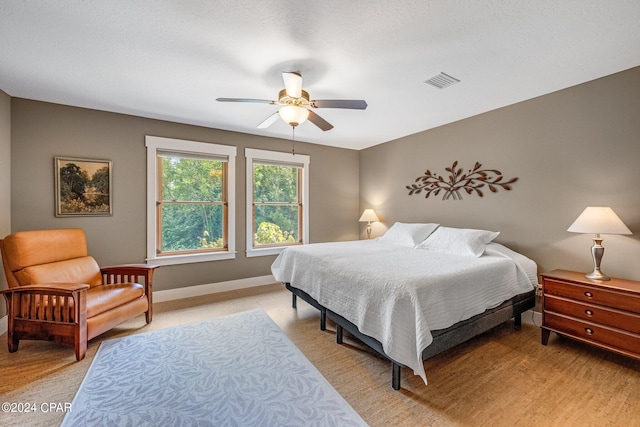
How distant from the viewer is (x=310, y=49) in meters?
2.11

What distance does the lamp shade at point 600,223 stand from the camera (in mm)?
2260

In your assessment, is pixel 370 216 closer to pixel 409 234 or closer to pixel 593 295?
pixel 409 234

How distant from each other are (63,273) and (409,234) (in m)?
4.06

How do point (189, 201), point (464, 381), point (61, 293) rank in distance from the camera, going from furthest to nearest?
point (189, 201) < point (61, 293) < point (464, 381)

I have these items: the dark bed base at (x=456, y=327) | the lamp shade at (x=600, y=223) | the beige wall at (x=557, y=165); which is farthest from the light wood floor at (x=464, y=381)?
the lamp shade at (x=600, y=223)

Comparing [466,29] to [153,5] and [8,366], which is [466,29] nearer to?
[153,5]

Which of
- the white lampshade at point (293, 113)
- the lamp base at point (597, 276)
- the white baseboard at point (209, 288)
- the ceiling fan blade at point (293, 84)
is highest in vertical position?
the ceiling fan blade at point (293, 84)

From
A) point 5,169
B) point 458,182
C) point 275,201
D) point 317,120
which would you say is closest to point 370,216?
point 458,182

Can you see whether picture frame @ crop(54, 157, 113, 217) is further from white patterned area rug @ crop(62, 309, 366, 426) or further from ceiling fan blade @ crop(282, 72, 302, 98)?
ceiling fan blade @ crop(282, 72, 302, 98)

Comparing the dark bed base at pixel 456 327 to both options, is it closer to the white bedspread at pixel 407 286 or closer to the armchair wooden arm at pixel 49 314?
the white bedspread at pixel 407 286

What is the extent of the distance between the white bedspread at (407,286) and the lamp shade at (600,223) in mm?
643

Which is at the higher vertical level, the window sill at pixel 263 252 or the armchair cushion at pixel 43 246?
the armchair cushion at pixel 43 246

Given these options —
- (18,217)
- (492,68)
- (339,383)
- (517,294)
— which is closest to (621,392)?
(517,294)

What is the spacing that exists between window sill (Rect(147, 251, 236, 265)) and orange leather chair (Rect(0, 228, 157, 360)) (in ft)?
2.22
